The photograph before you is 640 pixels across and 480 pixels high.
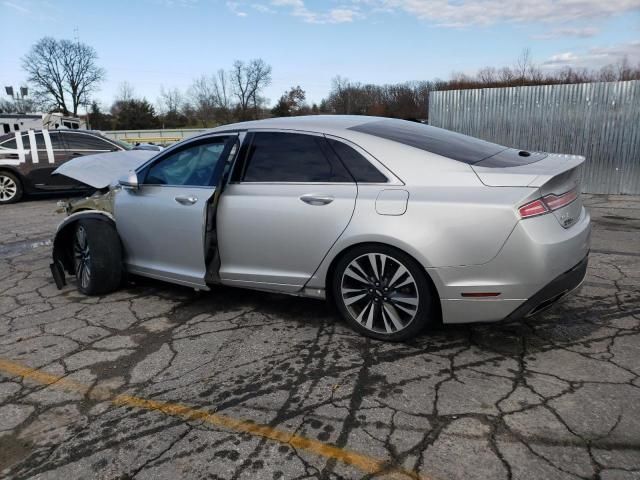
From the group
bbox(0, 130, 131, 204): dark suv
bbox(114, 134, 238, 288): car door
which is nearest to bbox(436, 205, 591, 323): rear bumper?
bbox(114, 134, 238, 288): car door

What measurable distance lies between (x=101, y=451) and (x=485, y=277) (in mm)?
2272

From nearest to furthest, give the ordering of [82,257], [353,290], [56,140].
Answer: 1. [353,290]
2. [82,257]
3. [56,140]

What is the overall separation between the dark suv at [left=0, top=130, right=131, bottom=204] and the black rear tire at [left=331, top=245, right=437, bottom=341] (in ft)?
30.7

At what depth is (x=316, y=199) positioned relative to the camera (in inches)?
134

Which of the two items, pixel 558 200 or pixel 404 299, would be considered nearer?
pixel 558 200

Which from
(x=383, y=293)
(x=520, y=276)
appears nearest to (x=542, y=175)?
(x=520, y=276)

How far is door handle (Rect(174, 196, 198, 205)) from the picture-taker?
12.8ft

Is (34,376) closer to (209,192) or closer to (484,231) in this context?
(209,192)

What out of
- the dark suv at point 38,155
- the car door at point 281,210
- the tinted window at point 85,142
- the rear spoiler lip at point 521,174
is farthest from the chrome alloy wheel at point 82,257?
the tinted window at point 85,142

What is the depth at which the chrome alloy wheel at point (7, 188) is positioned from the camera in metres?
11.0

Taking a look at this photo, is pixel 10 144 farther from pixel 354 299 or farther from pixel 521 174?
pixel 521 174

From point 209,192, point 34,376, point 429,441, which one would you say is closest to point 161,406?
point 34,376

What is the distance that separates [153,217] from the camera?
423 centimetres

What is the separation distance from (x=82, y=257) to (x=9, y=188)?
796 centimetres
